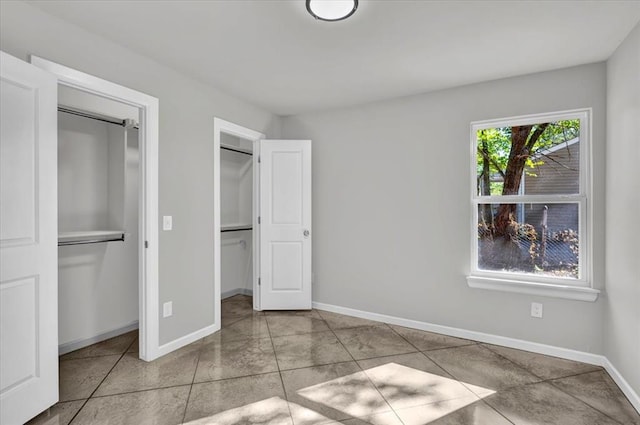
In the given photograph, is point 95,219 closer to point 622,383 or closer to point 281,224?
point 281,224

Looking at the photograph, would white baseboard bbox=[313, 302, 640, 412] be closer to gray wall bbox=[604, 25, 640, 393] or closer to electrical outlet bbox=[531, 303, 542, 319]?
gray wall bbox=[604, 25, 640, 393]

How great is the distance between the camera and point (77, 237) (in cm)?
274

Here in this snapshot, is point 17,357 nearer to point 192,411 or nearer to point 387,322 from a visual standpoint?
point 192,411

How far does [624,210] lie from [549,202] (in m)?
0.60

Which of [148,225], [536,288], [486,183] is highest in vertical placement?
[486,183]

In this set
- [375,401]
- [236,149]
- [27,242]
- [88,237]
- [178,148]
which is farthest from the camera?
[236,149]

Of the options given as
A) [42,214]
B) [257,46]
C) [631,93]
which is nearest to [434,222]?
[631,93]

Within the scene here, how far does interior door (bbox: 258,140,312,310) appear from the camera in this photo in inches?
158

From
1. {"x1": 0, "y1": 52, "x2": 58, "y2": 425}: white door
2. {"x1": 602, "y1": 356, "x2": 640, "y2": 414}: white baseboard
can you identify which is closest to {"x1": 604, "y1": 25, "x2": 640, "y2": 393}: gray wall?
{"x1": 602, "y1": 356, "x2": 640, "y2": 414}: white baseboard

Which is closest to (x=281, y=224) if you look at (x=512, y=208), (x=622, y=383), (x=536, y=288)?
(x=512, y=208)

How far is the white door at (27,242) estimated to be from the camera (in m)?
1.76

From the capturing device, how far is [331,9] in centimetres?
197

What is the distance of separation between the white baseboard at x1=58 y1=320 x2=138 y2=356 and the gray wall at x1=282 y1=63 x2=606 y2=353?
2027mm

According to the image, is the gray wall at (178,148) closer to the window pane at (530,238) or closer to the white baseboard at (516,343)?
the white baseboard at (516,343)
